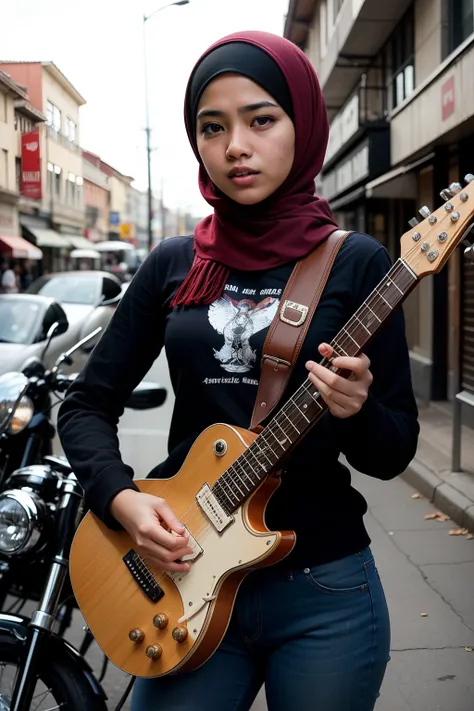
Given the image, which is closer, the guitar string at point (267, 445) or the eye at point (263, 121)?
the guitar string at point (267, 445)

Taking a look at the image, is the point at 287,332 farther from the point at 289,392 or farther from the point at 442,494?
the point at 442,494

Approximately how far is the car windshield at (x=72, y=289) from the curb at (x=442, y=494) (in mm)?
3380

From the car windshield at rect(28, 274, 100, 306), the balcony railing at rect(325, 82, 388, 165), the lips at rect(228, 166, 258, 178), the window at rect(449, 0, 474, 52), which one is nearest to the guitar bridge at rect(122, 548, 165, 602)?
the lips at rect(228, 166, 258, 178)

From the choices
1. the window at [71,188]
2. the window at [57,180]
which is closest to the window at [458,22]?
the window at [71,188]

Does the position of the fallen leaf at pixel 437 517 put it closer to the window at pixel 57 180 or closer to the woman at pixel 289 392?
the window at pixel 57 180

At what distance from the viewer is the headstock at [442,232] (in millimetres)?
1346

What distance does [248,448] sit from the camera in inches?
60.6

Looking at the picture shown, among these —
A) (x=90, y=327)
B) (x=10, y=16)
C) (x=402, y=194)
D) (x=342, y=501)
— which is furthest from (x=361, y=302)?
(x=402, y=194)

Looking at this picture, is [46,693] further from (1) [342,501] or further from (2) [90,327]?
(2) [90,327]

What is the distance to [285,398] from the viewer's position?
1.56 meters

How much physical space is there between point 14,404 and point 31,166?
37.2 inches

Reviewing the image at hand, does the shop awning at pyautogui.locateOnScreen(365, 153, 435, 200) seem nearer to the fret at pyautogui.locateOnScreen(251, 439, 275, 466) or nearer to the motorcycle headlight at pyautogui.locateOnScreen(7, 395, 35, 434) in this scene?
the motorcycle headlight at pyautogui.locateOnScreen(7, 395, 35, 434)

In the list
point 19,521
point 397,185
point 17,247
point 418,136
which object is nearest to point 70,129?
point 17,247

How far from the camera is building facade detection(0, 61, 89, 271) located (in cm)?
286
